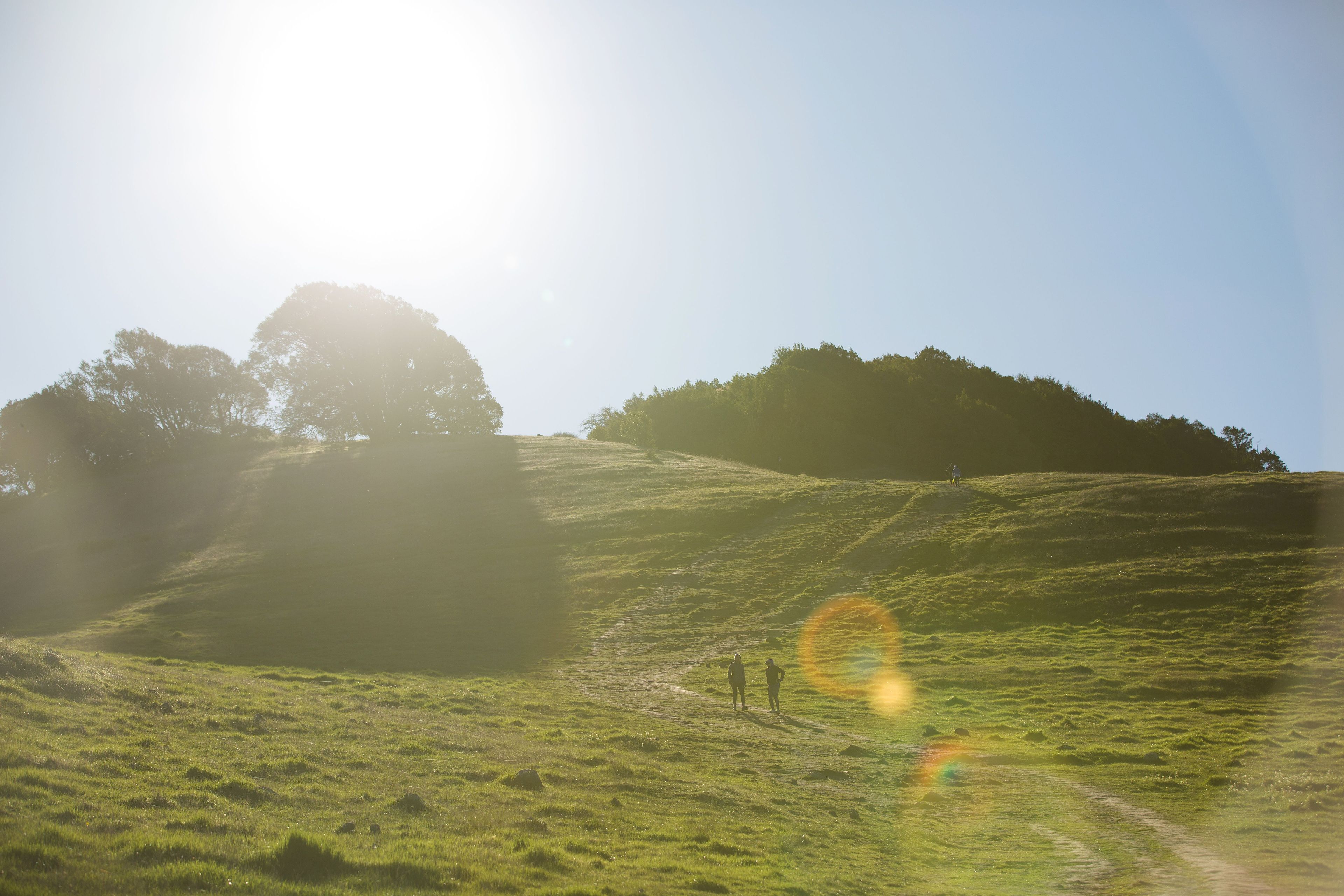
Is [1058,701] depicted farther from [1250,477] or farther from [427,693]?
[1250,477]

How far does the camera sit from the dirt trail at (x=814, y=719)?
12.3m

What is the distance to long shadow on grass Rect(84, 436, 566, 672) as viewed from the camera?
39.0 m

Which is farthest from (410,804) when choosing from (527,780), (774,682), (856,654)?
(856,654)

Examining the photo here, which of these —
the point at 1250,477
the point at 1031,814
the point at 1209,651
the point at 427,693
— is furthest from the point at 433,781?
the point at 1250,477

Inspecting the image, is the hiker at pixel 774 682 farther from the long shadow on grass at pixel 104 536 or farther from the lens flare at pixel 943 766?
the long shadow on grass at pixel 104 536

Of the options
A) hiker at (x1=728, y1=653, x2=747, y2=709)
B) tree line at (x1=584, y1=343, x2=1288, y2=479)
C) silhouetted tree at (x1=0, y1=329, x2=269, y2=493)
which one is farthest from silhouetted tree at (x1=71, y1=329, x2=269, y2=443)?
hiker at (x1=728, y1=653, x2=747, y2=709)

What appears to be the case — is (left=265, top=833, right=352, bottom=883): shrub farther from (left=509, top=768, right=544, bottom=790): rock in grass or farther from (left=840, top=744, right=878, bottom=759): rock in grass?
(left=840, top=744, right=878, bottom=759): rock in grass

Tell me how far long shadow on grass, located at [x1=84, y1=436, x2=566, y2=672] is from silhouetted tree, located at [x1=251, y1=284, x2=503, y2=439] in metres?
6.98

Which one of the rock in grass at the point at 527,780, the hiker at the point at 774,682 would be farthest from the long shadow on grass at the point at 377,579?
the rock in grass at the point at 527,780

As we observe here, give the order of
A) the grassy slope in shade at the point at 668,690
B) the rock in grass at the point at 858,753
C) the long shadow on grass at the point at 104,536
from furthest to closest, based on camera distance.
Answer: the long shadow on grass at the point at 104,536
the rock in grass at the point at 858,753
the grassy slope in shade at the point at 668,690

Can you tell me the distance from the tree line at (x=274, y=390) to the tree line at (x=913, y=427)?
30.8 m

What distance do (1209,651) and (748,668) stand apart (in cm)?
1837

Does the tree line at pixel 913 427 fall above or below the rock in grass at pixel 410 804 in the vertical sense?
above

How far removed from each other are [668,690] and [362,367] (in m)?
70.1
